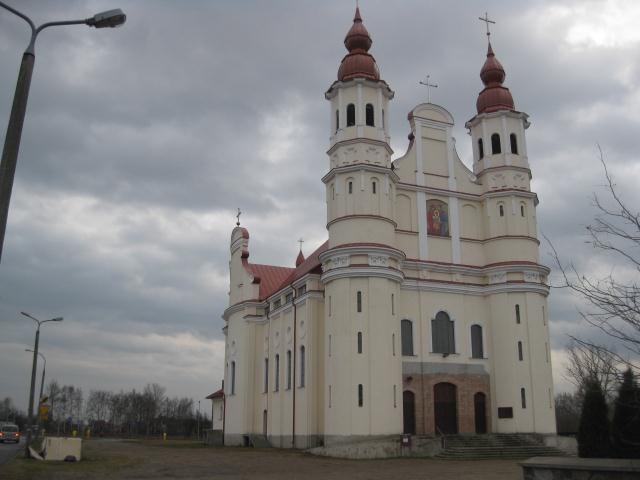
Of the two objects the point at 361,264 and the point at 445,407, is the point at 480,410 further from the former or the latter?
the point at 361,264

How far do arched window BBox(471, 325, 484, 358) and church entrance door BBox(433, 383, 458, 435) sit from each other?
8.84 ft

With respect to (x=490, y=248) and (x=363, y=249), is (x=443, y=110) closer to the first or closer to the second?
(x=490, y=248)

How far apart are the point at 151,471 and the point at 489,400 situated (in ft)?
70.8

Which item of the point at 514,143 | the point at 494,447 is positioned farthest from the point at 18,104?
the point at 514,143

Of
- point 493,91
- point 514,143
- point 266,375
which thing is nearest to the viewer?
point 514,143

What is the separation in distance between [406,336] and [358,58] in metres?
17.6

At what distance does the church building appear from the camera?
36.2 metres

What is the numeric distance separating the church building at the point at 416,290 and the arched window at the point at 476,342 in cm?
9

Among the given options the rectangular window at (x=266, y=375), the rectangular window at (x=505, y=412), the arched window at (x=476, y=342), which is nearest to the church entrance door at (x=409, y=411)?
the arched window at (x=476, y=342)

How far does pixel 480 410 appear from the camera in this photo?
130ft

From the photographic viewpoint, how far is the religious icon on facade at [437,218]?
4203 centimetres

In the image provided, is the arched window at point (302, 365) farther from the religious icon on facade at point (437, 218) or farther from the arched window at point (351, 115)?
the arched window at point (351, 115)

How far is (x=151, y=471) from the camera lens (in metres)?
25.9

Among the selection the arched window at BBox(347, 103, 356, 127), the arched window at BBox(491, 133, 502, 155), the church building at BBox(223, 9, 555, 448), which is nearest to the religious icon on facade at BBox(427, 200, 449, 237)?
the church building at BBox(223, 9, 555, 448)
